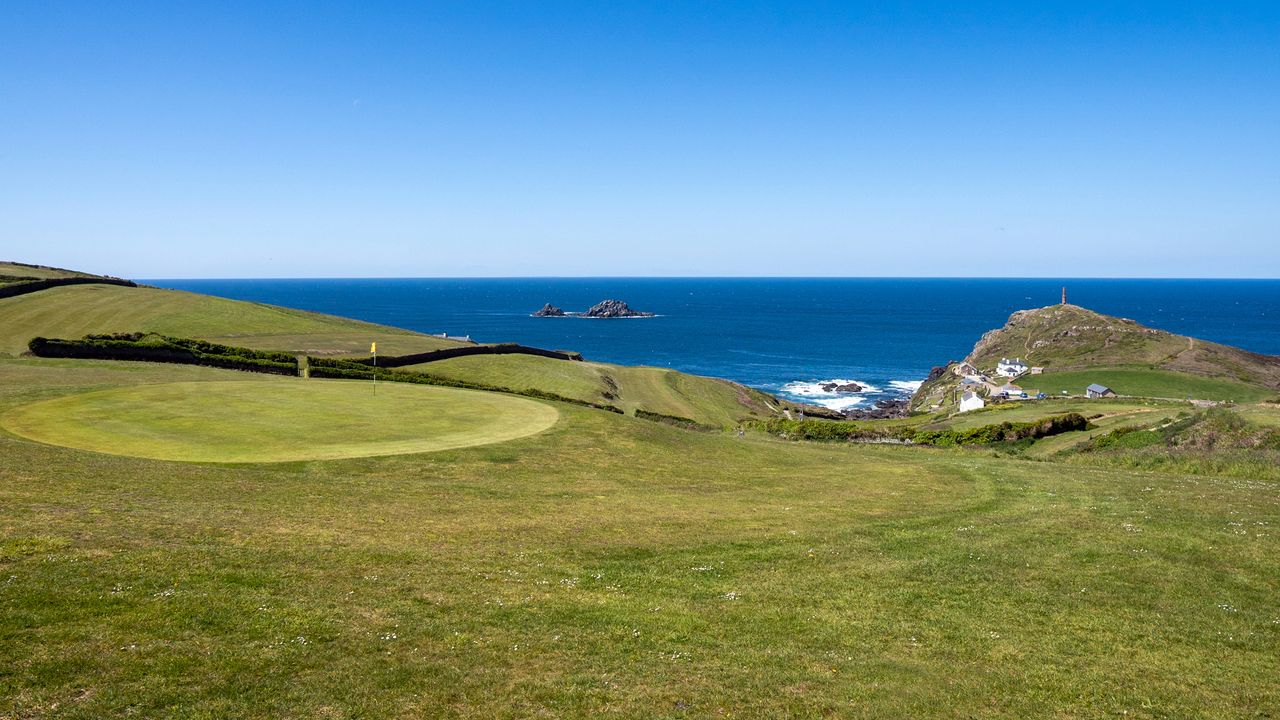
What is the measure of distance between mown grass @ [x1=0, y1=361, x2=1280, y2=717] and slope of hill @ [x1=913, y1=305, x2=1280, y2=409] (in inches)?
2865

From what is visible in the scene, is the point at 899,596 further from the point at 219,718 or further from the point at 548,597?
the point at 219,718

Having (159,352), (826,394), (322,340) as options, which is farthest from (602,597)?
(826,394)

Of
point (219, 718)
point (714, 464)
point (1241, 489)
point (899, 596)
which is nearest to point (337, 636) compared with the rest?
point (219, 718)

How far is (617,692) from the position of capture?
37.7 feet

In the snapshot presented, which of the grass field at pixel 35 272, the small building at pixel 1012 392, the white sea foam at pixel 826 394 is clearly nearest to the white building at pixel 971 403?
the small building at pixel 1012 392

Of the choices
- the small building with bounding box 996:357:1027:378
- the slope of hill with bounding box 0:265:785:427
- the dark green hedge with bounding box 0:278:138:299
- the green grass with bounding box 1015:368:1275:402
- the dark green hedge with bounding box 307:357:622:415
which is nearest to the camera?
the dark green hedge with bounding box 307:357:622:415

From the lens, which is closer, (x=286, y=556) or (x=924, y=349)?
(x=286, y=556)

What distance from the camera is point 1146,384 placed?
8706cm

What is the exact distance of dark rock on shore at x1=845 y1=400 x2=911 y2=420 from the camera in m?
98.1

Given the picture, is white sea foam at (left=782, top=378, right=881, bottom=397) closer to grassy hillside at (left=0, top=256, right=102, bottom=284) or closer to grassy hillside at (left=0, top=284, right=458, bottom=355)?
grassy hillside at (left=0, top=284, right=458, bottom=355)

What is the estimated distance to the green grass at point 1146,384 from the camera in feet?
262

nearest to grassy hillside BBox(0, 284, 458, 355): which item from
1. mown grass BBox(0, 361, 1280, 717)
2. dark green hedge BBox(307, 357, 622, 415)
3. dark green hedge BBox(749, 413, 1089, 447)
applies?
dark green hedge BBox(307, 357, 622, 415)

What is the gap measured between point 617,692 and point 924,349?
7574 inches

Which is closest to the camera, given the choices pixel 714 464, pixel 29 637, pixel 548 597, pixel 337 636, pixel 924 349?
pixel 29 637
